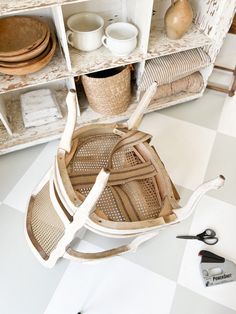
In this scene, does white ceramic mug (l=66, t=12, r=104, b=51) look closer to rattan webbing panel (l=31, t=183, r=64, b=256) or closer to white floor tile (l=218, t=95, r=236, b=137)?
rattan webbing panel (l=31, t=183, r=64, b=256)

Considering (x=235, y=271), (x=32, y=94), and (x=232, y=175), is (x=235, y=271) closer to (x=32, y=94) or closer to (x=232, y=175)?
(x=232, y=175)

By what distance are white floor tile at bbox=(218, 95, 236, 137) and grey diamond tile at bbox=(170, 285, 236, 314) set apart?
95 cm

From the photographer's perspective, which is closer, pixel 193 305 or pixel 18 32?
pixel 193 305

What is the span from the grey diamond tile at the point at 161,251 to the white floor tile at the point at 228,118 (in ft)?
2.31

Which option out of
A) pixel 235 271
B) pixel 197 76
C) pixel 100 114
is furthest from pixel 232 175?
pixel 100 114

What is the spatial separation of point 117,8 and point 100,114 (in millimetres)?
546

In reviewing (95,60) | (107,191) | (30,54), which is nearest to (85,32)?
(95,60)

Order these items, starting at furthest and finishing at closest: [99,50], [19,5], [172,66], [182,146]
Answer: [182,146] < [172,66] < [99,50] < [19,5]

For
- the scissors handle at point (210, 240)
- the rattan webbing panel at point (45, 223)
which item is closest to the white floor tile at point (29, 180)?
the rattan webbing panel at point (45, 223)

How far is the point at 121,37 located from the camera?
1.30 meters

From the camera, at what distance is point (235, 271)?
1.10 metres

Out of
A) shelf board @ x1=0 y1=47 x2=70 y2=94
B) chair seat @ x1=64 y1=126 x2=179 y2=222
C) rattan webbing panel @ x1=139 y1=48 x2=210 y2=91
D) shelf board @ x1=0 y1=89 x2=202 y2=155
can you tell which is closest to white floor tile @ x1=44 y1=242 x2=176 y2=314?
chair seat @ x1=64 y1=126 x2=179 y2=222

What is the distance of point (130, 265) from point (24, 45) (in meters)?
1.09

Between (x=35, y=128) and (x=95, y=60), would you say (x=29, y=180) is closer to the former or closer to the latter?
(x=35, y=128)
